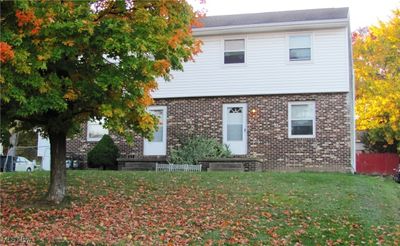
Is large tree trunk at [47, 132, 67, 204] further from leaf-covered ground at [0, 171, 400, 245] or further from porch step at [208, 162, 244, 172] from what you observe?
porch step at [208, 162, 244, 172]

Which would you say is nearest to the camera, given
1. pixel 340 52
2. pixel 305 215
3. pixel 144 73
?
pixel 144 73

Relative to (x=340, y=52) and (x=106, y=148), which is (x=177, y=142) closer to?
(x=106, y=148)

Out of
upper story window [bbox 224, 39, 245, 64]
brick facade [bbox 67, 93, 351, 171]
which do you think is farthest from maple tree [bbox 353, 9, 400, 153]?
upper story window [bbox 224, 39, 245, 64]

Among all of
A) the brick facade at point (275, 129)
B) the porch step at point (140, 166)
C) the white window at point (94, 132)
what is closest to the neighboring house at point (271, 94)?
the brick facade at point (275, 129)

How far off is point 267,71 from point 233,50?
64.8 inches

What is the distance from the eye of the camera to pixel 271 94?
65.5 feet

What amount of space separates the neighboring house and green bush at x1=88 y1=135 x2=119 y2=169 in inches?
24.9

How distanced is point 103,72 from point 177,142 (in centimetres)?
1154

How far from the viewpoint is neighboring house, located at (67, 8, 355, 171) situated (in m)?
19.3

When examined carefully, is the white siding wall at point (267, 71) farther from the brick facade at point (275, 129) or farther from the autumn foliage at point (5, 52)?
the autumn foliage at point (5, 52)

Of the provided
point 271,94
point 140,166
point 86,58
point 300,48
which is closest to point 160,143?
point 140,166

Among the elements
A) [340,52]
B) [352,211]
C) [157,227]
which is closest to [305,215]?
[352,211]

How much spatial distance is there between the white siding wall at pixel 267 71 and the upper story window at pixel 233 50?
0.19 m

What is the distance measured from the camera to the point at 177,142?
2069 centimetres
